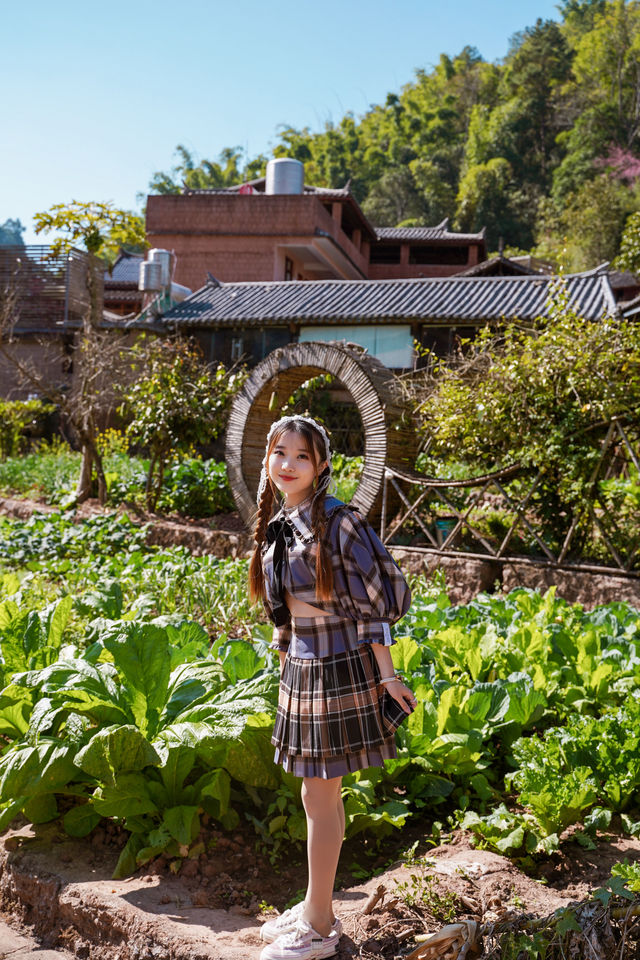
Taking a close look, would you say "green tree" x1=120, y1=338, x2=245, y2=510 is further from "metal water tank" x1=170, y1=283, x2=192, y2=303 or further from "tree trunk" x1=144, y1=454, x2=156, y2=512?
"metal water tank" x1=170, y1=283, x2=192, y2=303

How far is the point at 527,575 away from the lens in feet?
24.0

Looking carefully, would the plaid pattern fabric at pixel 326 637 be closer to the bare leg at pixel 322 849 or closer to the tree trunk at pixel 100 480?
the bare leg at pixel 322 849

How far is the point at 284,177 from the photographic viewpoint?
2819cm

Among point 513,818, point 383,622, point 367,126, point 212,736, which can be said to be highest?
point 367,126

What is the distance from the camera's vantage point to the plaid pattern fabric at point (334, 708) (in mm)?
2260

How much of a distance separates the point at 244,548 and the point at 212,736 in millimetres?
6300

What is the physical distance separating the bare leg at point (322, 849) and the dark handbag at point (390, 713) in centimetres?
21

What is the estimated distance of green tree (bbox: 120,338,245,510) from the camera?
33.9ft

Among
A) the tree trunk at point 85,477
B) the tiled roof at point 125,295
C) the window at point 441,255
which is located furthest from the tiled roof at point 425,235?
the tree trunk at point 85,477

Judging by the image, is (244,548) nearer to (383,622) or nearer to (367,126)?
(383,622)

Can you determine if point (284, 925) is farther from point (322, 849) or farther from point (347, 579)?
point (347, 579)

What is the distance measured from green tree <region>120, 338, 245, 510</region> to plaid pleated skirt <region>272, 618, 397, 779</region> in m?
8.20

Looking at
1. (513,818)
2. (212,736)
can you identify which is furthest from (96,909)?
(513,818)

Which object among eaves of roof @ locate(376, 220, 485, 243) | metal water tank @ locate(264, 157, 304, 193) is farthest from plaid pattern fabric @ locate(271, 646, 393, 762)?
eaves of roof @ locate(376, 220, 485, 243)
